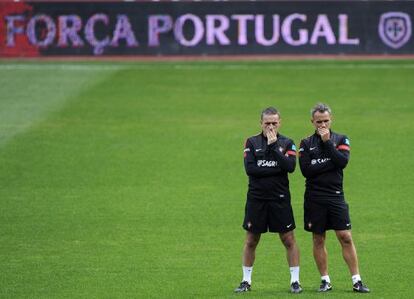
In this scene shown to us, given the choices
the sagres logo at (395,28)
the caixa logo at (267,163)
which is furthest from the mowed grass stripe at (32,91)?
the caixa logo at (267,163)

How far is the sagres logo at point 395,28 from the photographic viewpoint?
116ft

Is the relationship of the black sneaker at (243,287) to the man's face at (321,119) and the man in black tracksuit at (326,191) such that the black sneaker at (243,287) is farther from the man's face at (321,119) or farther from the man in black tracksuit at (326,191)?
the man's face at (321,119)

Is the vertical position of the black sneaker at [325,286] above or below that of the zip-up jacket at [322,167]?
below

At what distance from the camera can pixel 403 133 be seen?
1015 inches

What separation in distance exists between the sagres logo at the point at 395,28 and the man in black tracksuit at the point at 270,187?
2319cm

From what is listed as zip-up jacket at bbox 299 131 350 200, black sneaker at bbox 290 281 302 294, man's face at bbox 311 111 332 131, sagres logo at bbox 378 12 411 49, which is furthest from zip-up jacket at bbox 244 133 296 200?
sagres logo at bbox 378 12 411 49

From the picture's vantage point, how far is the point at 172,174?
871 inches

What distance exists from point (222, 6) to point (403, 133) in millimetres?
11440

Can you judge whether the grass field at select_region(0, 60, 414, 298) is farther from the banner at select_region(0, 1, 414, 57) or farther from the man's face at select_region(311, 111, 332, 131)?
the man's face at select_region(311, 111, 332, 131)

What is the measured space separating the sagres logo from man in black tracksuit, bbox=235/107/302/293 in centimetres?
2319

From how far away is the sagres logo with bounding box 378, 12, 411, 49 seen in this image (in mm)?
35344

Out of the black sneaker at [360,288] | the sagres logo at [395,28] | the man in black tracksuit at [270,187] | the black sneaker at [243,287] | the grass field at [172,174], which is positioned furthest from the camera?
the sagres logo at [395,28]

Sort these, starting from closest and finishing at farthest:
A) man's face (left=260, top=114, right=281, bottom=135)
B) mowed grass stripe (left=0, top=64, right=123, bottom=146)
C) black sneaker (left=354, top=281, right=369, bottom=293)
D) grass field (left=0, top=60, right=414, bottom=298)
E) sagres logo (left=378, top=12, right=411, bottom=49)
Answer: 1. man's face (left=260, top=114, right=281, bottom=135)
2. black sneaker (left=354, top=281, right=369, bottom=293)
3. grass field (left=0, top=60, right=414, bottom=298)
4. mowed grass stripe (left=0, top=64, right=123, bottom=146)
5. sagres logo (left=378, top=12, right=411, bottom=49)

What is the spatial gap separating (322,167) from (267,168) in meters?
0.62
